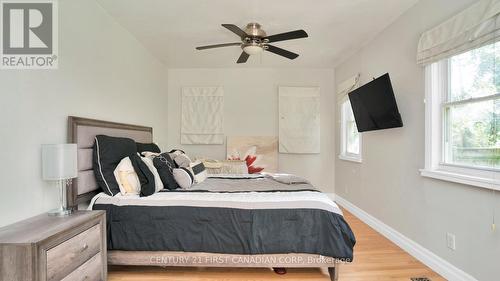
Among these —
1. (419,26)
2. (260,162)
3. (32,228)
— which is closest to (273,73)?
(260,162)

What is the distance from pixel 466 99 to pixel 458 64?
0.35m

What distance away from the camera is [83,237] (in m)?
1.73

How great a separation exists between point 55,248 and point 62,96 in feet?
4.24

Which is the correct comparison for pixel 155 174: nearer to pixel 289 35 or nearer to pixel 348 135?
pixel 289 35

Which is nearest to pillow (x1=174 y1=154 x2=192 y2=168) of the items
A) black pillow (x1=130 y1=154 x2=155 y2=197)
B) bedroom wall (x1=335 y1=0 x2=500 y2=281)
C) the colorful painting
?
black pillow (x1=130 y1=154 x2=155 y2=197)

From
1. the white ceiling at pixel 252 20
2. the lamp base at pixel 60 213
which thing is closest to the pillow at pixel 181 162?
the lamp base at pixel 60 213

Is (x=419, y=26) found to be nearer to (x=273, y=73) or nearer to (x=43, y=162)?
(x=273, y=73)

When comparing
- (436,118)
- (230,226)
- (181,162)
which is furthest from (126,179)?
(436,118)

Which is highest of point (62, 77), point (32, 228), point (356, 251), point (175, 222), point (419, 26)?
point (419, 26)

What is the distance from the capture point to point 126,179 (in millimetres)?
2320

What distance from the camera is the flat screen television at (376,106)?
2.81 meters

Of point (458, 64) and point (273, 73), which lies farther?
point (273, 73)

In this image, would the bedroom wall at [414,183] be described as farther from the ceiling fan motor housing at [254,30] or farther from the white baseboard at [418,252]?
the ceiling fan motor housing at [254,30]

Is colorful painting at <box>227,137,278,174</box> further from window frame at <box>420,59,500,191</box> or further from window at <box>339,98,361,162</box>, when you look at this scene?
window frame at <box>420,59,500,191</box>
